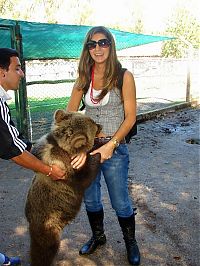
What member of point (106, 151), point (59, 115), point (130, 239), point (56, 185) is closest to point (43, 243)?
point (56, 185)

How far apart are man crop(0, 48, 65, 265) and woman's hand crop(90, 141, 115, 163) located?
0.43 m

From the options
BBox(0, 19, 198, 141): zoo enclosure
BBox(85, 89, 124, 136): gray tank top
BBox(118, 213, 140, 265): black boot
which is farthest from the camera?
BBox(0, 19, 198, 141): zoo enclosure

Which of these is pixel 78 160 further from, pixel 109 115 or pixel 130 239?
pixel 130 239

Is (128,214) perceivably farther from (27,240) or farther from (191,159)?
(191,159)

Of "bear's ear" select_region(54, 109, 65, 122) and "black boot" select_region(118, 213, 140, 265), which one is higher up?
"bear's ear" select_region(54, 109, 65, 122)

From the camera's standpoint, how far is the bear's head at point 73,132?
2.79 metres

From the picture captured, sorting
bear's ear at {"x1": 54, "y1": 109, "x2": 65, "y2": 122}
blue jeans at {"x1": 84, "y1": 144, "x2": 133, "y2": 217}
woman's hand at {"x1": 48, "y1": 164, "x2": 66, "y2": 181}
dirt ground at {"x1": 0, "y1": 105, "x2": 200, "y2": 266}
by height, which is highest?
bear's ear at {"x1": 54, "y1": 109, "x2": 65, "y2": 122}

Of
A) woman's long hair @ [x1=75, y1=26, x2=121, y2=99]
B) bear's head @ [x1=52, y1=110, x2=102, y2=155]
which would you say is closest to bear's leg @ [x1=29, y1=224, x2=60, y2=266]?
bear's head @ [x1=52, y1=110, x2=102, y2=155]

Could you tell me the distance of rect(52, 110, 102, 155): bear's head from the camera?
9.15 ft

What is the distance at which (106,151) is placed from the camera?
3055 mm

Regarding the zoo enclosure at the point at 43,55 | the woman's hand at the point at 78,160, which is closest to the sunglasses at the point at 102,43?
the woman's hand at the point at 78,160

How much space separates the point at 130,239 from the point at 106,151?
1.23m

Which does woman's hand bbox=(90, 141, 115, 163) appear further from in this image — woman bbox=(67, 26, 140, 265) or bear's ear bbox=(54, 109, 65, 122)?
bear's ear bbox=(54, 109, 65, 122)

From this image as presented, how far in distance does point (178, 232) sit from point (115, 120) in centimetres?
186
